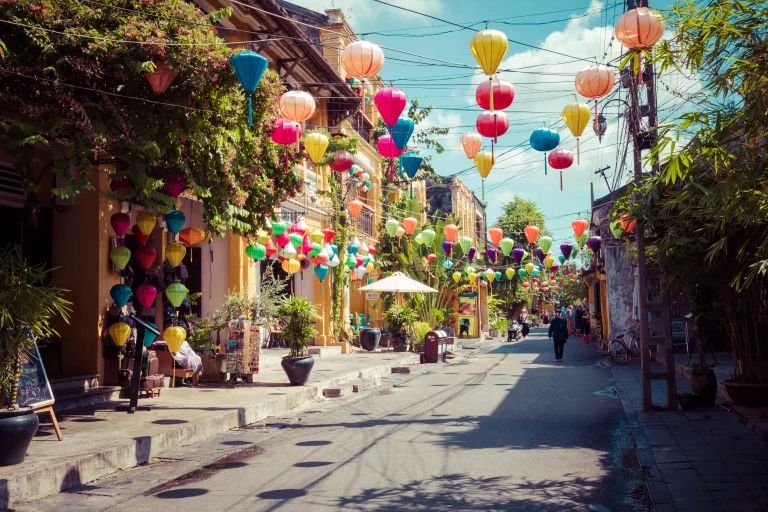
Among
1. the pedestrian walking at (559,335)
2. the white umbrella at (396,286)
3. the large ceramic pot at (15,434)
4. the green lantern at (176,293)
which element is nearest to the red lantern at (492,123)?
the green lantern at (176,293)

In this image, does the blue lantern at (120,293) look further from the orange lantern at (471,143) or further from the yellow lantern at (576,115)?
the yellow lantern at (576,115)

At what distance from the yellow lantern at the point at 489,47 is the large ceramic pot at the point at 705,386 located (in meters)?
6.59

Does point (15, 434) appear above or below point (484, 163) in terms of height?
below

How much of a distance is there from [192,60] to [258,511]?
5397 millimetres

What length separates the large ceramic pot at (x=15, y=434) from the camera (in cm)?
691

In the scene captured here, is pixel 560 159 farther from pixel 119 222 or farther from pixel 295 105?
pixel 119 222

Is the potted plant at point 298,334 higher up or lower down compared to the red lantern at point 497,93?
lower down

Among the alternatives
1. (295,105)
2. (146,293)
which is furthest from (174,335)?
(295,105)

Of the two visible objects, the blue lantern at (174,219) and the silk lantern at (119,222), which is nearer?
the blue lantern at (174,219)

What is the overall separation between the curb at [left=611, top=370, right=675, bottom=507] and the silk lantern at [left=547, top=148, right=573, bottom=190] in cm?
419

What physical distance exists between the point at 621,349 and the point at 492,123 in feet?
49.7

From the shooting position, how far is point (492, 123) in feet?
33.9

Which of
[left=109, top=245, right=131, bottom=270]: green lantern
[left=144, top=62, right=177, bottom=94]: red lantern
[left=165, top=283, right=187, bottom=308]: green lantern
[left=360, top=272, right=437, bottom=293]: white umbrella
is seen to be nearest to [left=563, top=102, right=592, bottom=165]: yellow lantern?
[left=144, top=62, right=177, bottom=94]: red lantern

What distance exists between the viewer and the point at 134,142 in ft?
27.9
